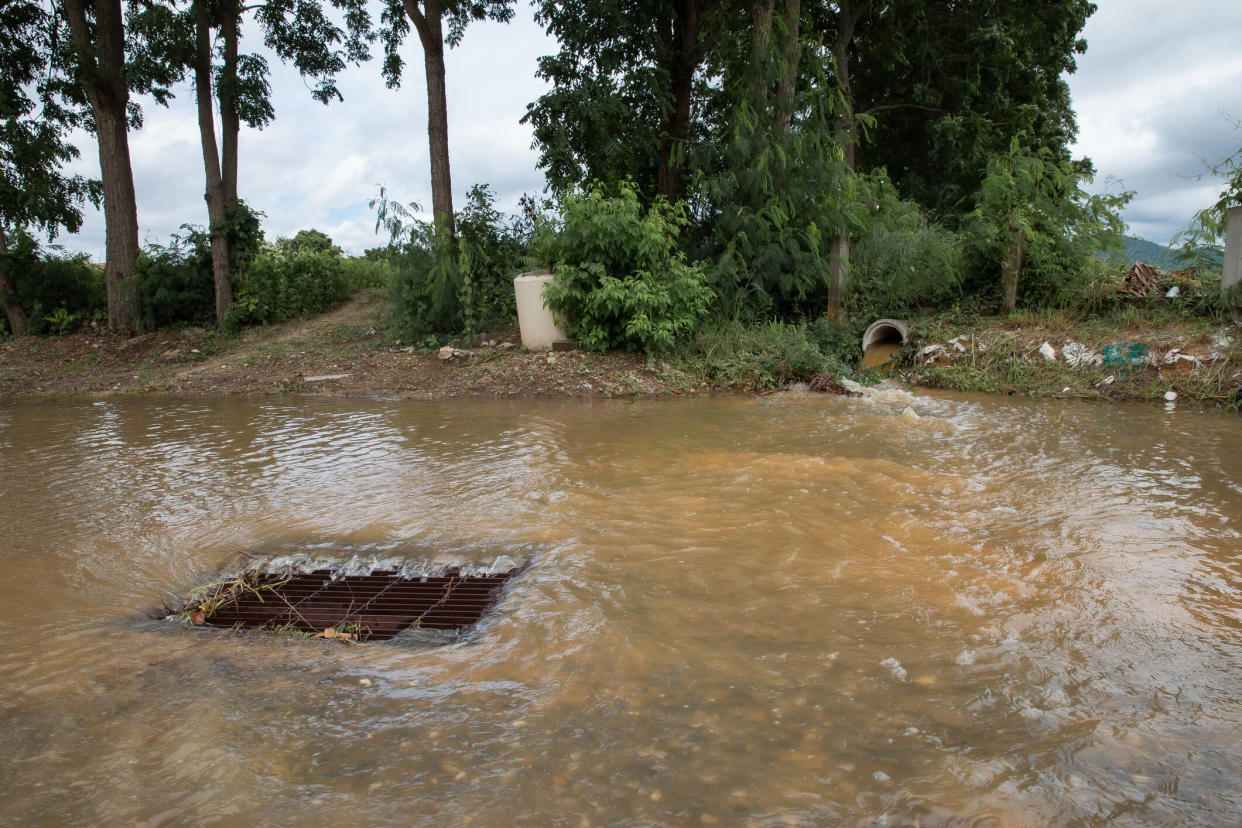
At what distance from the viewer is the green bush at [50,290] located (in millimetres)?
15211

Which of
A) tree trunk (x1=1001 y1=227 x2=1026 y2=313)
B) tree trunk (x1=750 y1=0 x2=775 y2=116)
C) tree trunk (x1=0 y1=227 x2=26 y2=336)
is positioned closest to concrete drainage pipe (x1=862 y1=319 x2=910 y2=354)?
tree trunk (x1=1001 y1=227 x2=1026 y2=313)

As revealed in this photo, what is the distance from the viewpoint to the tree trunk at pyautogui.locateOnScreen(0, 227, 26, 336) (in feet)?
49.9

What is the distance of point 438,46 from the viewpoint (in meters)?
12.2

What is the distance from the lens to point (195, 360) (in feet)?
41.7

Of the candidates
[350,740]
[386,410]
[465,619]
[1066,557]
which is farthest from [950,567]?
[386,410]

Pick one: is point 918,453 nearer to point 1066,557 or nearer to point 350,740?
point 1066,557

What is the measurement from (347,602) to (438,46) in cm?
1128

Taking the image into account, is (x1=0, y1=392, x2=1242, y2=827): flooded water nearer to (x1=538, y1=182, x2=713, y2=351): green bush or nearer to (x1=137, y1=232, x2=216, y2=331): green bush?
(x1=538, y1=182, x2=713, y2=351): green bush

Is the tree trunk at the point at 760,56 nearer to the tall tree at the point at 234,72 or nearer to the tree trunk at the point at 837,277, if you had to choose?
the tree trunk at the point at 837,277

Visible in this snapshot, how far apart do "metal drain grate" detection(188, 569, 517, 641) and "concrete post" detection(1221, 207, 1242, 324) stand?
9983 mm

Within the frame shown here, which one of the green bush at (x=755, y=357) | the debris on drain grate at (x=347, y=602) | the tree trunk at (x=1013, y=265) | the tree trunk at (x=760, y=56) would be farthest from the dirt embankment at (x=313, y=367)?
the debris on drain grate at (x=347, y=602)

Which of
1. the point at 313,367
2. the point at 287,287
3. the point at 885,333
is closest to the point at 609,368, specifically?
the point at 885,333

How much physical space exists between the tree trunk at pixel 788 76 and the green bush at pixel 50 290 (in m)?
13.9

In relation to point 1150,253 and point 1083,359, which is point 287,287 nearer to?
point 1083,359
